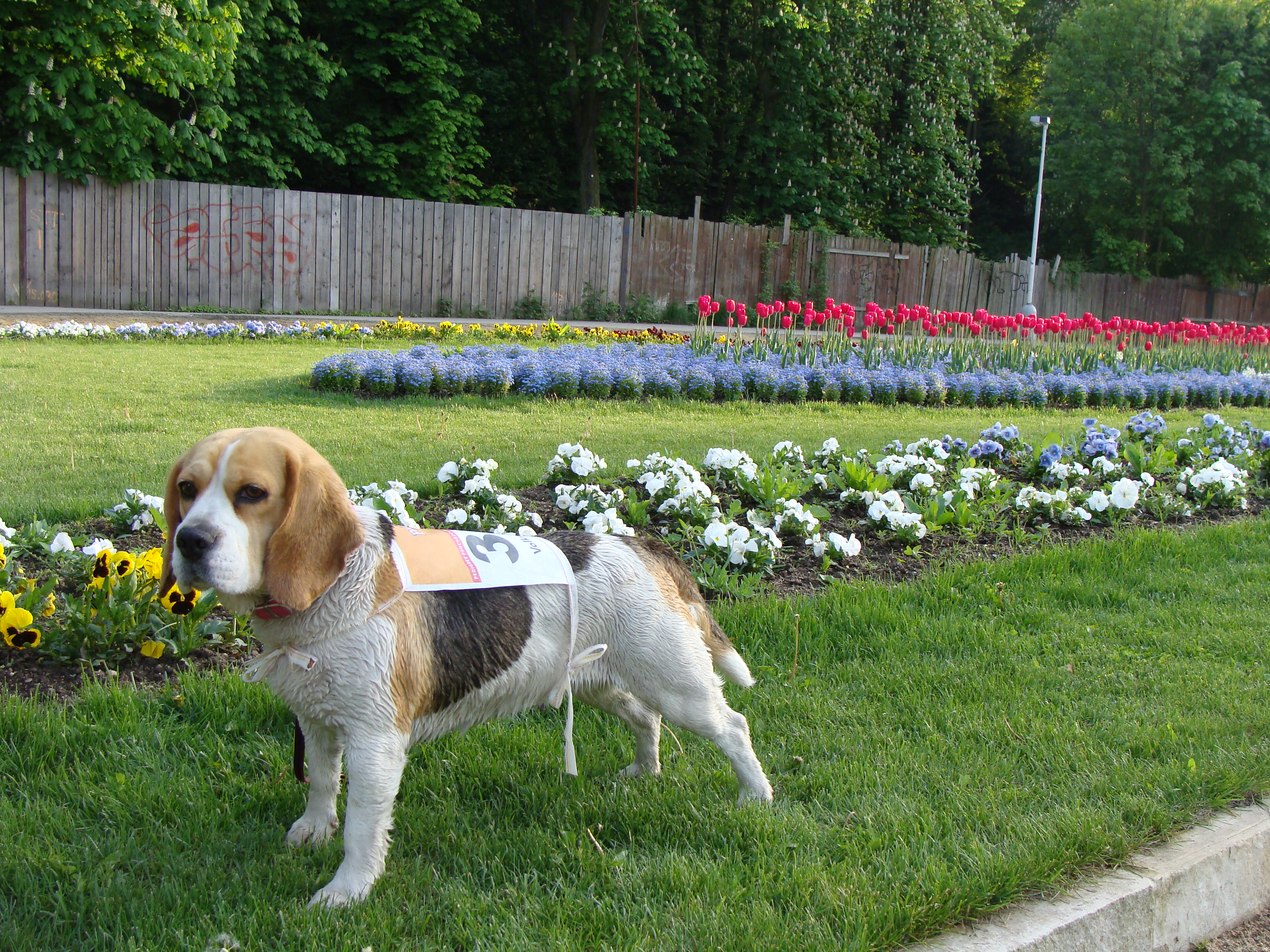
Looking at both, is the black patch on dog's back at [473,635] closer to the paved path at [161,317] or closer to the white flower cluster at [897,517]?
the white flower cluster at [897,517]

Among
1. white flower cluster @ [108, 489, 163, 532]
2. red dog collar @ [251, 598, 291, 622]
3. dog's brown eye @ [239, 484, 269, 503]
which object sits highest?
dog's brown eye @ [239, 484, 269, 503]

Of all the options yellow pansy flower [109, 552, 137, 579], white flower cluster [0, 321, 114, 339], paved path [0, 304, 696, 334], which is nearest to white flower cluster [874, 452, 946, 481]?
yellow pansy flower [109, 552, 137, 579]

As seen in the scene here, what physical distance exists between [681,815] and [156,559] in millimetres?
2081

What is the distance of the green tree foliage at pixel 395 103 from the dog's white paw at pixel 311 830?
21429 millimetres

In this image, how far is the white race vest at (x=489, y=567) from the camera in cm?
252

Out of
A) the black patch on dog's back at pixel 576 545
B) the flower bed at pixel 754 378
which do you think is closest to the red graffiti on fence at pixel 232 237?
the flower bed at pixel 754 378

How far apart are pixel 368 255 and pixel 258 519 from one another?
17687mm

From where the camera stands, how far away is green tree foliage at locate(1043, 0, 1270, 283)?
34000 millimetres

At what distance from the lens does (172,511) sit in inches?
89.7

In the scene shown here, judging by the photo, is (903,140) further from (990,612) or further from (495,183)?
(990,612)

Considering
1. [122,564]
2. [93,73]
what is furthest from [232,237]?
[122,564]

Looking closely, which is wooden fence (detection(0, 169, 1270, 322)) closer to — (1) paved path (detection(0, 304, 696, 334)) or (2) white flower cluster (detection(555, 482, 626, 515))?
(1) paved path (detection(0, 304, 696, 334))

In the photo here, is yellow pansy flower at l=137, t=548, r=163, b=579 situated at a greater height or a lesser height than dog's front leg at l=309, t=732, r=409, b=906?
greater

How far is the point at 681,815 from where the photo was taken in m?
2.78
